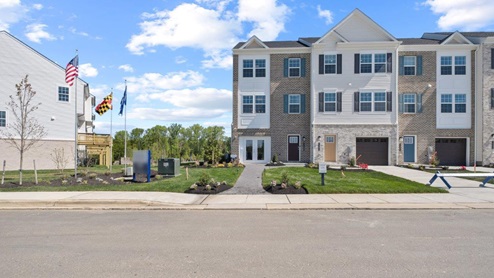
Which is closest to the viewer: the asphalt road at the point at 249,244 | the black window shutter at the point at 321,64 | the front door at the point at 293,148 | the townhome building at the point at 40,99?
the asphalt road at the point at 249,244

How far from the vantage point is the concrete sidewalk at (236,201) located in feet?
35.4

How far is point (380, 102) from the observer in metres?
27.5

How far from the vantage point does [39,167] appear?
90.1 ft

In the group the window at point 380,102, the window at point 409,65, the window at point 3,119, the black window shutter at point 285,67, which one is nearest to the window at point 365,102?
the window at point 380,102

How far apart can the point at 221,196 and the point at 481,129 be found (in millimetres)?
25145

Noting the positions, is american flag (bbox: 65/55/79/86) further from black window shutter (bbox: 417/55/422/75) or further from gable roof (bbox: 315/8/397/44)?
black window shutter (bbox: 417/55/422/75)

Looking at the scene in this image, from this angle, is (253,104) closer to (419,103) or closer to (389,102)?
(389,102)

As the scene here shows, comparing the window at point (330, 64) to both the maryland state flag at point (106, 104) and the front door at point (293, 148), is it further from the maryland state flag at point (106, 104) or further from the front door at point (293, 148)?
the maryland state flag at point (106, 104)

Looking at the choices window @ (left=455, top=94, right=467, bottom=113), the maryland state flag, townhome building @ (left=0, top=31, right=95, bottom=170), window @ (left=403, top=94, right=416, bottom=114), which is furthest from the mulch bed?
townhome building @ (left=0, top=31, right=95, bottom=170)

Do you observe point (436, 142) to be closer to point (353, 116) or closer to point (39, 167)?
point (353, 116)

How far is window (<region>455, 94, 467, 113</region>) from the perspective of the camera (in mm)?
27891

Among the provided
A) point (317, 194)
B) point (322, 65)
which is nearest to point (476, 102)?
point (322, 65)

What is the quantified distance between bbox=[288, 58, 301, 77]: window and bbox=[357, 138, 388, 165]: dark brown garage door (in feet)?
25.9

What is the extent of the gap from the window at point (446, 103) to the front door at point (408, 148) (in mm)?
3506
